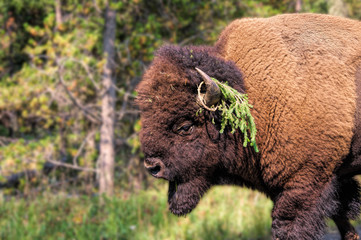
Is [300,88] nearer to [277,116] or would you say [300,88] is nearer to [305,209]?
[277,116]

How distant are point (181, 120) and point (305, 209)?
3.85 feet

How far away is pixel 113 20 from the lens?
23.9 feet

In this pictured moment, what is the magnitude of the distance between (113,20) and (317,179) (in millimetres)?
5657

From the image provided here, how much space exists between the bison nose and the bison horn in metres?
0.60

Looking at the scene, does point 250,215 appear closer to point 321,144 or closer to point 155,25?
point 321,144

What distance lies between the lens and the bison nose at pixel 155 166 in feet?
9.32

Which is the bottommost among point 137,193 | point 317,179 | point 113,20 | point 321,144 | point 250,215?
point 137,193

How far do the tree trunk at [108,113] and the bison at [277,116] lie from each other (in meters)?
4.45

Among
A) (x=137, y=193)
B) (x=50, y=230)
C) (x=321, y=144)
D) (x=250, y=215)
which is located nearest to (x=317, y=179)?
(x=321, y=144)

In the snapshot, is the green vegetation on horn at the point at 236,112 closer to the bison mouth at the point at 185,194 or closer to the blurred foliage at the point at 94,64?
the bison mouth at the point at 185,194

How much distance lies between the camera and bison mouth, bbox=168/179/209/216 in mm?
3041

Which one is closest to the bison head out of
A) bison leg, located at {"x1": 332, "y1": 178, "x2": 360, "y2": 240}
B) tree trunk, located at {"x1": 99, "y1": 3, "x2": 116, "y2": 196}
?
bison leg, located at {"x1": 332, "y1": 178, "x2": 360, "y2": 240}

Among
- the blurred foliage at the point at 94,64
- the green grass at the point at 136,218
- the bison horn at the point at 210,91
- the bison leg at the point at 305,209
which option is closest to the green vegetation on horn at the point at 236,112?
the bison horn at the point at 210,91

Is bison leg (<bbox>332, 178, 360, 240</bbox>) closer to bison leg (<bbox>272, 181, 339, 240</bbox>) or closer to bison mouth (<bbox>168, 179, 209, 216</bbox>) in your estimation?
bison leg (<bbox>272, 181, 339, 240</bbox>)
